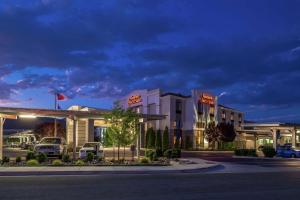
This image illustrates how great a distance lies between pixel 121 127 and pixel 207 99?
53.1 m

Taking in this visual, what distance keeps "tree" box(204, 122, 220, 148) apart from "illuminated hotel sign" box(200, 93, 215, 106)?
16.3ft

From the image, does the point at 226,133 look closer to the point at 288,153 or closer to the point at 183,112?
the point at 183,112

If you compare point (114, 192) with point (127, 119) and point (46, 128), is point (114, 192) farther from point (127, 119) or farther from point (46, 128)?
point (46, 128)

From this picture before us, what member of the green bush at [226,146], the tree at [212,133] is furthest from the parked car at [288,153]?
the green bush at [226,146]

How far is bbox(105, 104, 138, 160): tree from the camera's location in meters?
33.2

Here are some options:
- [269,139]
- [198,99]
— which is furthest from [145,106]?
[269,139]

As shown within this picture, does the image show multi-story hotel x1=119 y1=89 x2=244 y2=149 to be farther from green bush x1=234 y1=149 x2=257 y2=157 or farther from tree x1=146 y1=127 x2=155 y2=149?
green bush x1=234 y1=149 x2=257 y2=157

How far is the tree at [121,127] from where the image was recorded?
33.2m

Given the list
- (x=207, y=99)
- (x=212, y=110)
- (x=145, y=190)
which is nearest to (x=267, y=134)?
(x=212, y=110)

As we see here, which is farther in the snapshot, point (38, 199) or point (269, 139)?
point (269, 139)

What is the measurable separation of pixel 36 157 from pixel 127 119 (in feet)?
21.6

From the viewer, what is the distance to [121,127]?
33.4 meters

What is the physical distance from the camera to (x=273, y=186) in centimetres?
1884

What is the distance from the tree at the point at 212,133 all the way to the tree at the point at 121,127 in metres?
46.4
